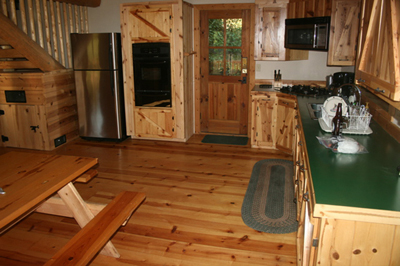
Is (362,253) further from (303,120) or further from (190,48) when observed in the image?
(190,48)

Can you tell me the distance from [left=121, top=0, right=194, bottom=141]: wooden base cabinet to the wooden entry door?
0.29 metres

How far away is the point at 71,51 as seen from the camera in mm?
5738

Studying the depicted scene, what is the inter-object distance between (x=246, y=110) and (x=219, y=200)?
8.78 feet

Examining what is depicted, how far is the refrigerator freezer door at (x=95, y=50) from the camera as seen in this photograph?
17.2 feet

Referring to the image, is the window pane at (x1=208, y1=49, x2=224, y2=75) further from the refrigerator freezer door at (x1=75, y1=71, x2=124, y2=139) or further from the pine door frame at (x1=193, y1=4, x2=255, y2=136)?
the refrigerator freezer door at (x1=75, y1=71, x2=124, y2=139)

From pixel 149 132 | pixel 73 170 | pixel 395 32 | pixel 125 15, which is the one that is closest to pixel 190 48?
pixel 125 15

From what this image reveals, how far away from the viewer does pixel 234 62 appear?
225 inches

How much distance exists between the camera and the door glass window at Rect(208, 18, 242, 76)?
18.4 ft

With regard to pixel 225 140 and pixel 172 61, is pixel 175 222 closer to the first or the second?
pixel 225 140

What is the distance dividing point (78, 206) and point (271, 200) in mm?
1905

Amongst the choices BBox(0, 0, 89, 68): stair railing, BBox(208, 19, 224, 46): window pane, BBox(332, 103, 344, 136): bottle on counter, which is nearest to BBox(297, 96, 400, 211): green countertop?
BBox(332, 103, 344, 136): bottle on counter

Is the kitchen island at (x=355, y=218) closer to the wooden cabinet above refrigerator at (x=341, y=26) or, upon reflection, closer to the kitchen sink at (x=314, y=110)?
the kitchen sink at (x=314, y=110)

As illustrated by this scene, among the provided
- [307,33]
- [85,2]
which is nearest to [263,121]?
[307,33]

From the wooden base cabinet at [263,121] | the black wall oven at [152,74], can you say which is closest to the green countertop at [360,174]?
the wooden base cabinet at [263,121]
